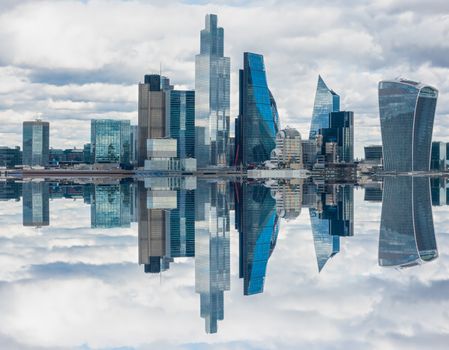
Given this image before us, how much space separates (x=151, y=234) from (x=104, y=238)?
2.72 m

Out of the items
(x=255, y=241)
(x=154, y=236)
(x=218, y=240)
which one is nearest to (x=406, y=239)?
(x=255, y=241)

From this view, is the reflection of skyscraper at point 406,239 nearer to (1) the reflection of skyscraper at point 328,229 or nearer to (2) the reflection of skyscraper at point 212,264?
(1) the reflection of skyscraper at point 328,229

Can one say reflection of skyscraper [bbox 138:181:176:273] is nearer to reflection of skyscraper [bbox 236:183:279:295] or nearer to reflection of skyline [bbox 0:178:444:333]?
reflection of skyline [bbox 0:178:444:333]

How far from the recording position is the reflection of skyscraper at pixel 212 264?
18.3 metres

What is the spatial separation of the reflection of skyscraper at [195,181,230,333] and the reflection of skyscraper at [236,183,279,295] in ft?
2.34

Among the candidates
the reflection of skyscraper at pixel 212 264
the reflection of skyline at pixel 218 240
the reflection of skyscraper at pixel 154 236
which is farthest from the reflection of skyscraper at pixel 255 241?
the reflection of skyscraper at pixel 154 236

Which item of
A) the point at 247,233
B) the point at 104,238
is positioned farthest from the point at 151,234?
the point at 247,233

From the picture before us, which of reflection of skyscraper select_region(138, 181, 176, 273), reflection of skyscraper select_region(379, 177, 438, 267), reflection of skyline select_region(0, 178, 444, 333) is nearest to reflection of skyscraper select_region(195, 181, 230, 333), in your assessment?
reflection of skyline select_region(0, 178, 444, 333)

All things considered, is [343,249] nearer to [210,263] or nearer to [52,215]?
[210,263]

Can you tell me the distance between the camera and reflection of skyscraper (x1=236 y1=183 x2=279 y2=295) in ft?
74.8

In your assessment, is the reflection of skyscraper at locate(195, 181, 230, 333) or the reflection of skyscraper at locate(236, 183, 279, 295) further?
the reflection of skyscraper at locate(236, 183, 279, 295)

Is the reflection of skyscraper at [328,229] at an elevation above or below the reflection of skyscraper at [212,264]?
above

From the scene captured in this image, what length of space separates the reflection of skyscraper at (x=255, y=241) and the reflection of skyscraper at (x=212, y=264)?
0.71 m

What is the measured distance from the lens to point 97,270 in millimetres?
24141
